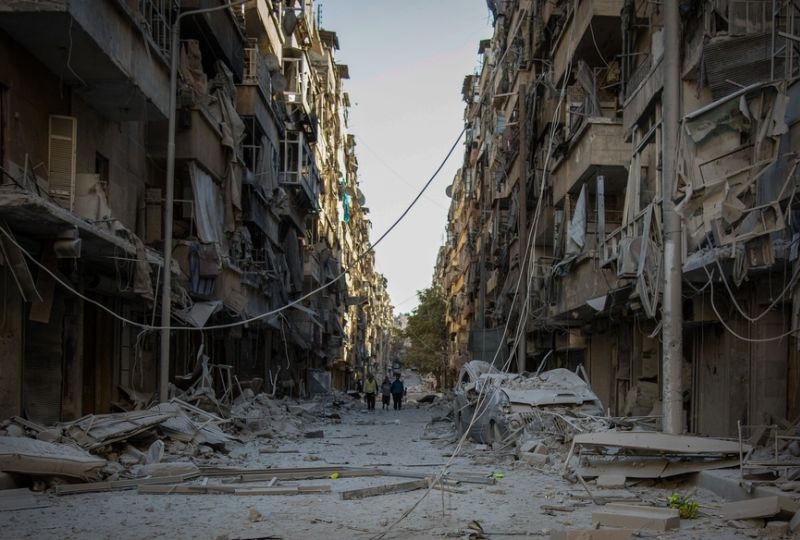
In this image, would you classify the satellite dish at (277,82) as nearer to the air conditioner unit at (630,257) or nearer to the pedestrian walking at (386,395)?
the pedestrian walking at (386,395)

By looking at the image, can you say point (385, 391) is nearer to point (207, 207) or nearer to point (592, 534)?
point (207, 207)

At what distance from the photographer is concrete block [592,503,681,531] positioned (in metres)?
7.73

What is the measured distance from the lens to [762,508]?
764 centimetres

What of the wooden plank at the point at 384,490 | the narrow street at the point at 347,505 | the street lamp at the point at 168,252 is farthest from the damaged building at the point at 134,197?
Result: the wooden plank at the point at 384,490

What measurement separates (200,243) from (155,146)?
2.70 m

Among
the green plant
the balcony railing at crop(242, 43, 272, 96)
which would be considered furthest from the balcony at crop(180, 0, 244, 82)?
the green plant

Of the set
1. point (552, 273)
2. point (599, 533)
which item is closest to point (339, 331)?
point (552, 273)

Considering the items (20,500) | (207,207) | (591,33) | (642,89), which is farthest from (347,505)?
(591,33)

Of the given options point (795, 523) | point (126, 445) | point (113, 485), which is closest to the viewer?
point (795, 523)

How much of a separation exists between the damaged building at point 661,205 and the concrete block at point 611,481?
2.18 metres

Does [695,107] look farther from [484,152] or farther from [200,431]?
[484,152]

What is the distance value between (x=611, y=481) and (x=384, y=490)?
292 centimetres

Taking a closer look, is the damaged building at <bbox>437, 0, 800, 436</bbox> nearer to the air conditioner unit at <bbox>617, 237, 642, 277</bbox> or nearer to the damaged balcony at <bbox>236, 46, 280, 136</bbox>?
the air conditioner unit at <bbox>617, 237, 642, 277</bbox>

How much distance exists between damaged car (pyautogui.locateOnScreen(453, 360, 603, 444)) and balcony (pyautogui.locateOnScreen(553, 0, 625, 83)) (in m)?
8.93
